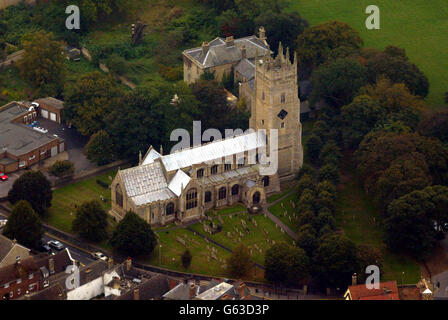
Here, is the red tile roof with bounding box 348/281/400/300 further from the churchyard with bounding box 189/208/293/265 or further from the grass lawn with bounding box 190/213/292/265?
the churchyard with bounding box 189/208/293/265

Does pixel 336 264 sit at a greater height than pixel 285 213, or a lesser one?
greater

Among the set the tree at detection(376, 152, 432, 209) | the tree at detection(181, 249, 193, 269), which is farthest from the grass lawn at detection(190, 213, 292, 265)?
the tree at detection(376, 152, 432, 209)

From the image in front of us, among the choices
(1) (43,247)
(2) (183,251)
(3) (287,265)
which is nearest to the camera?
(3) (287,265)

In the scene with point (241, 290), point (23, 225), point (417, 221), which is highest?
point (417, 221)

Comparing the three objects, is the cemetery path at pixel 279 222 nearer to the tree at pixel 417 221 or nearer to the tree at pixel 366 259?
the tree at pixel 366 259

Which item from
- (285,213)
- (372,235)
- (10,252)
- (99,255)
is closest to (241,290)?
(99,255)

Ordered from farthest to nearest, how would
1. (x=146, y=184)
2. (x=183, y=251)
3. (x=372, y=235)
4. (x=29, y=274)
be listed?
(x=372, y=235), (x=146, y=184), (x=183, y=251), (x=29, y=274)

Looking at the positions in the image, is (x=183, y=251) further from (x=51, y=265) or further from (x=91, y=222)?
(x=51, y=265)
